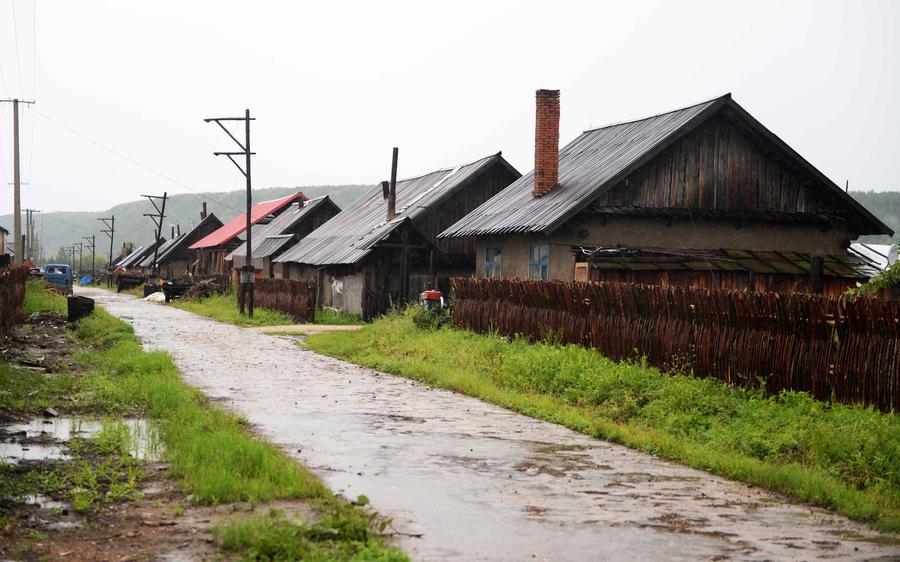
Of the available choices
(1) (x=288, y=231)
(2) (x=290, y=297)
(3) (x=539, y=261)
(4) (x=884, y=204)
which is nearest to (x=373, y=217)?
(2) (x=290, y=297)

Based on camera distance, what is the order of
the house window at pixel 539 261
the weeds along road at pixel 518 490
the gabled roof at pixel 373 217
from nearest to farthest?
the weeds along road at pixel 518 490, the house window at pixel 539 261, the gabled roof at pixel 373 217

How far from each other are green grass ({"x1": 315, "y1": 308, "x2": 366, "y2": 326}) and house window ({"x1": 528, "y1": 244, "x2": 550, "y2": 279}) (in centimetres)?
1086

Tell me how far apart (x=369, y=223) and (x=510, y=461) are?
31748mm

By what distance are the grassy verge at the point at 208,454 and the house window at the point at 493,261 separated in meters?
11.5

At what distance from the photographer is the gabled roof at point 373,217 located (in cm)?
3494

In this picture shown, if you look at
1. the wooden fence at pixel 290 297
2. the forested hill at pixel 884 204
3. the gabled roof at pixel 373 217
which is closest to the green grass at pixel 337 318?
the wooden fence at pixel 290 297

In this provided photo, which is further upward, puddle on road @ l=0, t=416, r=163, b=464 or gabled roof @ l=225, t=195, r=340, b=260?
gabled roof @ l=225, t=195, r=340, b=260

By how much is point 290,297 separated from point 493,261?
12.4 m

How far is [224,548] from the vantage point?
6199 mm

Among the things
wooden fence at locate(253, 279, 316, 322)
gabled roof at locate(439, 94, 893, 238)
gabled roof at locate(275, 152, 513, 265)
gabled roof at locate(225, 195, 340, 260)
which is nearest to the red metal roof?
gabled roof at locate(225, 195, 340, 260)

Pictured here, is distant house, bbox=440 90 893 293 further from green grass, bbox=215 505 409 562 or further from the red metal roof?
the red metal roof

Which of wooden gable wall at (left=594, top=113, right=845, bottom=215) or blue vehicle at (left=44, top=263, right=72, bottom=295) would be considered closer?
wooden gable wall at (left=594, top=113, right=845, bottom=215)

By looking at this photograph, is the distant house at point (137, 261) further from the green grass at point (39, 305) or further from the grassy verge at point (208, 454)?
the grassy verge at point (208, 454)

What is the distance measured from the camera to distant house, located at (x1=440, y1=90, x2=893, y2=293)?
21.9 metres
